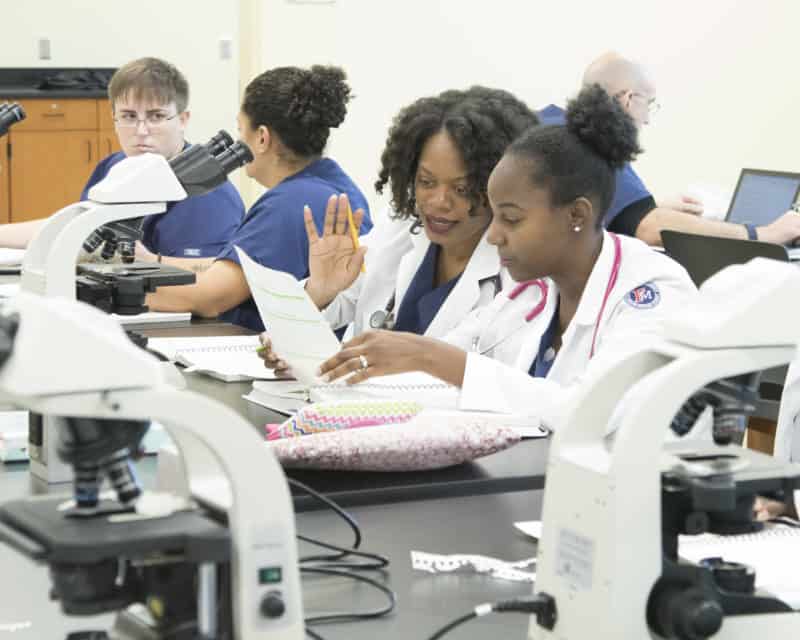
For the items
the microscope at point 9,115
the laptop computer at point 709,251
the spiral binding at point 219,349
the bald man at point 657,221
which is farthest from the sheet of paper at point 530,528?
the bald man at point 657,221

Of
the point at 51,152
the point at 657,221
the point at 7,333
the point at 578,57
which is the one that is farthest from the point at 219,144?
the point at 51,152

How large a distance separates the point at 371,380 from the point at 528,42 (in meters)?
4.48

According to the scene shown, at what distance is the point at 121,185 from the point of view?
202 cm

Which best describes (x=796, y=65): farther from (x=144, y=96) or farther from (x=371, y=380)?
(x=371, y=380)

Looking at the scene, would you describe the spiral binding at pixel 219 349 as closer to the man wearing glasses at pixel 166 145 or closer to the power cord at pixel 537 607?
the man wearing glasses at pixel 166 145

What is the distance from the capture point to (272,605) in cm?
102

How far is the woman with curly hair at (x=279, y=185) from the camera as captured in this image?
3146 millimetres

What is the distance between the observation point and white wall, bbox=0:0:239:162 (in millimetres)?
7207

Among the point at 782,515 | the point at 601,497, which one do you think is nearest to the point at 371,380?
the point at 782,515

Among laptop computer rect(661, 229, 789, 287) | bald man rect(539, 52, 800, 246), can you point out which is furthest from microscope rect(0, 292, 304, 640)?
bald man rect(539, 52, 800, 246)

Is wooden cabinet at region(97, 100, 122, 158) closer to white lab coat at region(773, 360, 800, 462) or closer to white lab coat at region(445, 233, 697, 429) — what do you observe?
white lab coat at region(445, 233, 697, 429)

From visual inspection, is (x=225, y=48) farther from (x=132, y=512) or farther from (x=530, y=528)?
(x=132, y=512)

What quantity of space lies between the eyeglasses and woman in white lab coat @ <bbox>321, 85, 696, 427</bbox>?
1.89 metres

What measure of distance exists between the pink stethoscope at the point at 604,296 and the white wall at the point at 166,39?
16.6 feet
